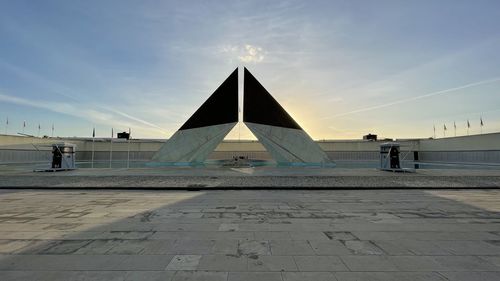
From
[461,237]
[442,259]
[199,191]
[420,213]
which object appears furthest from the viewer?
[199,191]

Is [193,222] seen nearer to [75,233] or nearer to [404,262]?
[75,233]

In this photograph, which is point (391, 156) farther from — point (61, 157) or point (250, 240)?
point (61, 157)

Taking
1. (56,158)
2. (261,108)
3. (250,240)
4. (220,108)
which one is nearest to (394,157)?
(261,108)

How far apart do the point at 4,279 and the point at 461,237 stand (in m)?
7.47

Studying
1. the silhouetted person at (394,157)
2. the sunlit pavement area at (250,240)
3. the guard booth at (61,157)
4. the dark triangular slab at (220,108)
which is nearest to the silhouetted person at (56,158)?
the guard booth at (61,157)

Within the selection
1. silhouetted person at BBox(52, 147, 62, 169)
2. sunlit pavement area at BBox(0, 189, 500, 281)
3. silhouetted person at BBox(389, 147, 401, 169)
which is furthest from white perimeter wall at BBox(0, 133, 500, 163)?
sunlit pavement area at BBox(0, 189, 500, 281)

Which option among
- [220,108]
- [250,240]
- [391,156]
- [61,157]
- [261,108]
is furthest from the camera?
[261,108]

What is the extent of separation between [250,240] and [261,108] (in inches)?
791

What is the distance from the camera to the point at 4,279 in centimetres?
313

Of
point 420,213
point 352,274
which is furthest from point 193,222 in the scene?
point 420,213

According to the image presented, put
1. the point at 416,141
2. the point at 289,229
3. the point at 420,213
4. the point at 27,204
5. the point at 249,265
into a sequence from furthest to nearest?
the point at 416,141 → the point at 27,204 → the point at 420,213 → the point at 289,229 → the point at 249,265

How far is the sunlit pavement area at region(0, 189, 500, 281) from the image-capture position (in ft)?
11.0

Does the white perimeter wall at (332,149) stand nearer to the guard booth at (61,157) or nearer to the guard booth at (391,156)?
the guard booth at (391,156)

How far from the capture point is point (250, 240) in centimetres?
456
